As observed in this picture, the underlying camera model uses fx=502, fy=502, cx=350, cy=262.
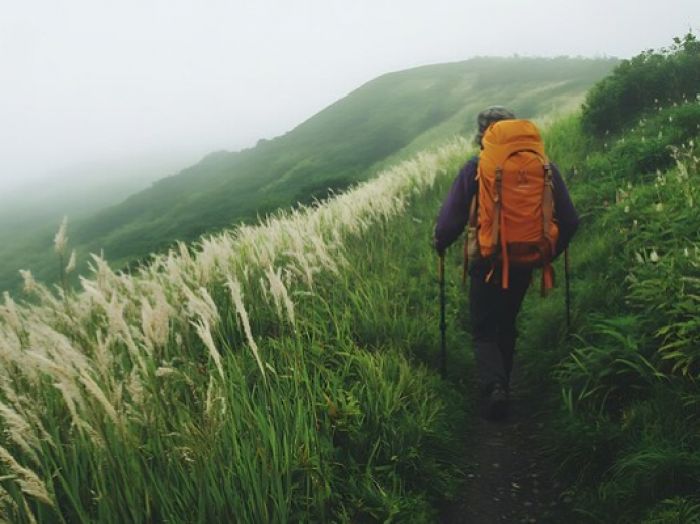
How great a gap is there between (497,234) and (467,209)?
0.50 meters

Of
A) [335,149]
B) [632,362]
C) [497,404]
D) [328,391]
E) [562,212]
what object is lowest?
[497,404]

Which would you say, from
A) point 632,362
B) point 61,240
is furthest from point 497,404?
point 61,240

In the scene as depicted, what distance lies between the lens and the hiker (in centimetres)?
397

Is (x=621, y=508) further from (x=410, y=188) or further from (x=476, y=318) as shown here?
(x=410, y=188)

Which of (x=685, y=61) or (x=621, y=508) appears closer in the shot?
(x=621, y=508)

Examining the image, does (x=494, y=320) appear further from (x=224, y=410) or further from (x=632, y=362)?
(x=224, y=410)

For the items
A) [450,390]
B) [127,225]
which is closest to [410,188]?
[450,390]

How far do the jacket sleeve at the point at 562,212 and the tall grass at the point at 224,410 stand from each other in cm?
146

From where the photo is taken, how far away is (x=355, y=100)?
83.0m

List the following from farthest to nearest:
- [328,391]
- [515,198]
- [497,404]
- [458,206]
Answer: [458,206]
[497,404]
[515,198]
[328,391]

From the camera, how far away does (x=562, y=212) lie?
4.31 meters

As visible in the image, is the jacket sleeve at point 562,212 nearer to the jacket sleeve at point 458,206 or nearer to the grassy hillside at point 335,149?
the jacket sleeve at point 458,206

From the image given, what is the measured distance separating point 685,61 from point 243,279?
10194mm

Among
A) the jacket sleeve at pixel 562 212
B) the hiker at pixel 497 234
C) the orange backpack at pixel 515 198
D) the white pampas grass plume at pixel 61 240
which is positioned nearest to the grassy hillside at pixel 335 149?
the jacket sleeve at pixel 562 212
